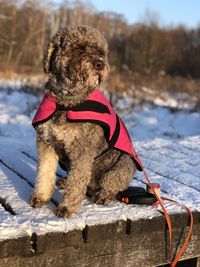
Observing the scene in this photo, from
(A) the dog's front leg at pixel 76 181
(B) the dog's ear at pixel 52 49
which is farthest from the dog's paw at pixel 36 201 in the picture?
(B) the dog's ear at pixel 52 49

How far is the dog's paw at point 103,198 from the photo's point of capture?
3.65 meters

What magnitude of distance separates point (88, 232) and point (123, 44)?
26.4 meters

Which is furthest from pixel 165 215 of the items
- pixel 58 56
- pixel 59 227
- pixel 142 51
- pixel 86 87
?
pixel 142 51

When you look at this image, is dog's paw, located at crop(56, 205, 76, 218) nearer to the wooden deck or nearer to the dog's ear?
the wooden deck

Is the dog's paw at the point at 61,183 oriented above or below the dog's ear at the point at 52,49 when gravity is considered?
below

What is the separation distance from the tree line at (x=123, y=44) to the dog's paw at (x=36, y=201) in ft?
53.4

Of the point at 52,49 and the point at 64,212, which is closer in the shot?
the point at 64,212

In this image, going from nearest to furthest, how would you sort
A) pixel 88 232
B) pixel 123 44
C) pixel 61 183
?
pixel 88 232, pixel 61 183, pixel 123 44

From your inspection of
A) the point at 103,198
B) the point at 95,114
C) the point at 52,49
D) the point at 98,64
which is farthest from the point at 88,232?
the point at 52,49

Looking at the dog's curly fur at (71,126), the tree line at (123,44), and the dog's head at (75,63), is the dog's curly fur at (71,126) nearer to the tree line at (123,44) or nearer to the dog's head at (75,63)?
the dog's head at (75,63)

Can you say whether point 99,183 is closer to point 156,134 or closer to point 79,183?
point 79,183

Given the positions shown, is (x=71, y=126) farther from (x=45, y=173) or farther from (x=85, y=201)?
(x=85, y=201)

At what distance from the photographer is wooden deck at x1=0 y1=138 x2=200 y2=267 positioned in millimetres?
2986

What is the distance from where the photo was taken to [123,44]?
1129 inches
